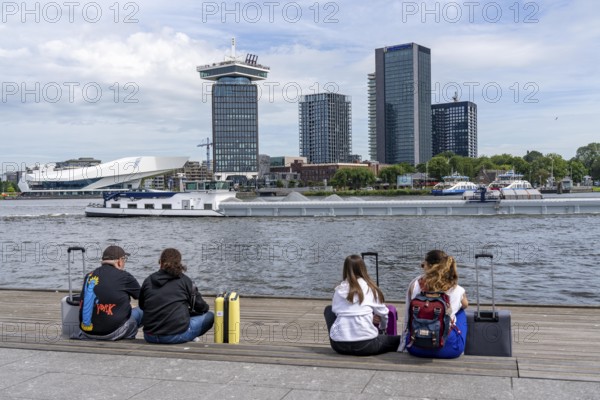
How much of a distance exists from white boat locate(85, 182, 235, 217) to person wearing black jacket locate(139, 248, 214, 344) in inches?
2383

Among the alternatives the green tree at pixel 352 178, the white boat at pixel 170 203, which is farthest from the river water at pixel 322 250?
the green tree at pixel 352 178

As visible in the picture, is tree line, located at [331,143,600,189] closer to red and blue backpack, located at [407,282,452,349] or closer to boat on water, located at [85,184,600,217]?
boat on water, located at [85,184,600,217]

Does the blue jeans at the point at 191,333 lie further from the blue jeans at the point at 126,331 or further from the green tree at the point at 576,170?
the green tree at the point at 576,170

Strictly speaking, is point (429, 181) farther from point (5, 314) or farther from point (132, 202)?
point (5, 314)

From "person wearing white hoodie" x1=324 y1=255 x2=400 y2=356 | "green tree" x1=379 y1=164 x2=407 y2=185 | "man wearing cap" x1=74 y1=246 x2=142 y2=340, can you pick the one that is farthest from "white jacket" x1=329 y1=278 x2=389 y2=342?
"green tree" x1=379 y1=164 x2=407 y2=185

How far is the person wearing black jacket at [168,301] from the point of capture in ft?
23.7

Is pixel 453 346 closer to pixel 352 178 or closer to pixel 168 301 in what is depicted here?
pixel 168 301

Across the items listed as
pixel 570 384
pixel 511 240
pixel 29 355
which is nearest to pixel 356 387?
pixel 570 384

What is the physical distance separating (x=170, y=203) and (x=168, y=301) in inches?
2467

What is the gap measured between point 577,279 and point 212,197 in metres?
50.7

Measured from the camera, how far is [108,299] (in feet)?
24.0

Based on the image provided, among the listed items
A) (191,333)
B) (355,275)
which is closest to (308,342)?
(191,333)

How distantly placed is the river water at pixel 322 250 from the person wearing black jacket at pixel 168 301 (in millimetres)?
10809

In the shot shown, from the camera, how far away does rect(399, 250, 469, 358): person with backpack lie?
6254 mm
